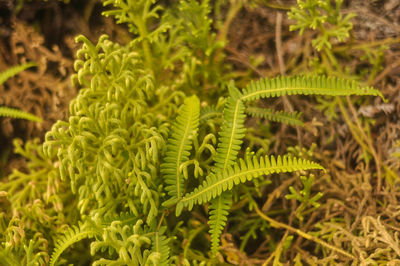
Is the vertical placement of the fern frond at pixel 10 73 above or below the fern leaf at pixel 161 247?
above

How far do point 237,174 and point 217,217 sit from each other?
8.5 inches

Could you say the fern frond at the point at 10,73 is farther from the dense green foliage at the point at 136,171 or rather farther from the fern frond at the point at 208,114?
the fern frond at the point at 208,114

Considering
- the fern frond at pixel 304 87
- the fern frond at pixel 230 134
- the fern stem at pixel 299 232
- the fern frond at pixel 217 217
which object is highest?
the fern frond at pixel 304 87

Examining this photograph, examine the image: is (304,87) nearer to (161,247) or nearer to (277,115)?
(277,115)

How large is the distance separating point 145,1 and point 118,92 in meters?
0.64

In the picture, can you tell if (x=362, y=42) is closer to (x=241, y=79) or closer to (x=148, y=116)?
(x=241, y=79)

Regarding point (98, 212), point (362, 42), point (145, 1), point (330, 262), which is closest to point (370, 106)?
point (362, 42)

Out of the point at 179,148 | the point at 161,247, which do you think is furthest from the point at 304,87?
the point at 161,247

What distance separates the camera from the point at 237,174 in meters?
1.70

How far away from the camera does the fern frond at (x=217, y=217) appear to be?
168 centimetres

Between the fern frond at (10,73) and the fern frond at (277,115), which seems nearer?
the fern frond at (277,115)

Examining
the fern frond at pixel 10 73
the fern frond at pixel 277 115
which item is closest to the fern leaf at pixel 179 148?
the fern frond at pixel 277 115

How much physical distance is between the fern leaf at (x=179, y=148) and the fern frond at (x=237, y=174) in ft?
0.25

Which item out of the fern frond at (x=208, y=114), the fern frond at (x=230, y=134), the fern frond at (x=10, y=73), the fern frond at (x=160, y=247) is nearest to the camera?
the fern frond at (x=160, y=247)
